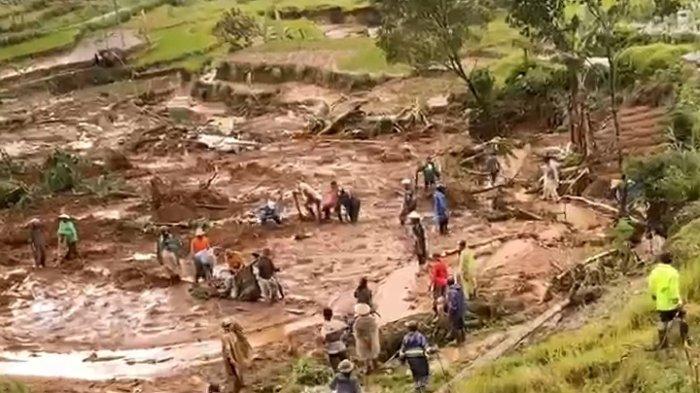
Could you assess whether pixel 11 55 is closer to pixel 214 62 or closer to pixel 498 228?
pixel 214 62

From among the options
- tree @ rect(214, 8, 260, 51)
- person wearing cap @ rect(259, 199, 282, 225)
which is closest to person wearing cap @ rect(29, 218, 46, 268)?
person wearing cap @ rect(259, 199, 282, 225)

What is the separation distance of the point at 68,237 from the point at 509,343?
42.3 ft

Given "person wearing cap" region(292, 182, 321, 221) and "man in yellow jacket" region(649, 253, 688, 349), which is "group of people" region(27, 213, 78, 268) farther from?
"man in yellow jacket" region(649, 253, 688, 349)

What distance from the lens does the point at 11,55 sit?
6056cm

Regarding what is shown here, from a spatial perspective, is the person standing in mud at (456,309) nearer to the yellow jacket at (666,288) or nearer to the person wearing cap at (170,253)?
the yellow jacket at (666,288)

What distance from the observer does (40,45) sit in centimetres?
6181

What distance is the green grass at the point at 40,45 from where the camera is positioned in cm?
6069

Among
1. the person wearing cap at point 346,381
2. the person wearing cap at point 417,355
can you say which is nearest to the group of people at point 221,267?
the person wearing cap at point 417,355

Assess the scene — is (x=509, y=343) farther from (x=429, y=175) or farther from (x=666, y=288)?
(x=429, y=175)

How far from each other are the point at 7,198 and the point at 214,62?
2301cm

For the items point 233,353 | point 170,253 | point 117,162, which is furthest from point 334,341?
point 117,162

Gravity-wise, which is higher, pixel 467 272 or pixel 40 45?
pixel 40 45

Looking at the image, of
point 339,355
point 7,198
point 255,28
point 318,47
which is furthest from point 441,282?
point 255,28

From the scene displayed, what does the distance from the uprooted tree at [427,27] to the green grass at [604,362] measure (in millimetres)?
21290
